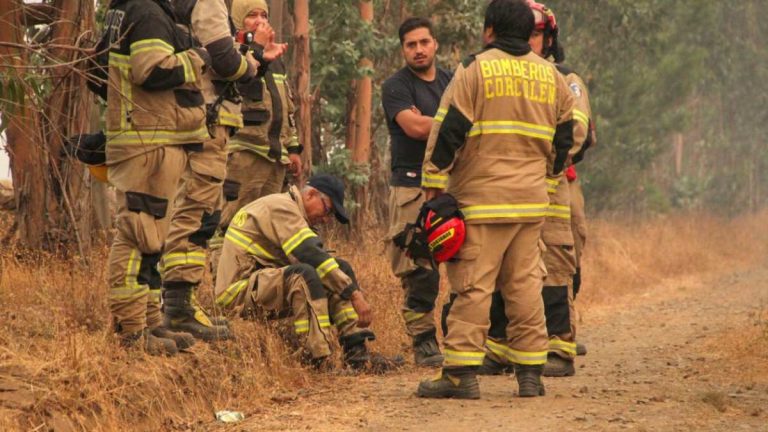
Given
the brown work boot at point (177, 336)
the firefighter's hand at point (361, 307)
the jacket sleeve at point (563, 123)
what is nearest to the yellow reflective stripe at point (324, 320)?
the firefighter's hand at point (361, 307)

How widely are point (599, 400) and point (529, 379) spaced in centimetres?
41

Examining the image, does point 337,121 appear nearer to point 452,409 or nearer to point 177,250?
point 177,250

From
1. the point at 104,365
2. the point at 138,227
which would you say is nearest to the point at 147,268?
the point at 138,227

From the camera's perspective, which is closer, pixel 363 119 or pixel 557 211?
pixel 557 211

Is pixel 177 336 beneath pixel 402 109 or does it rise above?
beneath

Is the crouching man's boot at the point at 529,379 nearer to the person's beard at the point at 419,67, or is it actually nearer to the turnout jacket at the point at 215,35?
the turnout jacket at the point at 215,35

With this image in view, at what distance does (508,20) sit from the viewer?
23.0ft

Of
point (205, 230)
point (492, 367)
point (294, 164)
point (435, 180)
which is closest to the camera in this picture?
point (435, 180)

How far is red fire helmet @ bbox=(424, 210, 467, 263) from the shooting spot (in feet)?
22.4

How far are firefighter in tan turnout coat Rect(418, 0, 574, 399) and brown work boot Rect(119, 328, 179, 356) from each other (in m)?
1.47

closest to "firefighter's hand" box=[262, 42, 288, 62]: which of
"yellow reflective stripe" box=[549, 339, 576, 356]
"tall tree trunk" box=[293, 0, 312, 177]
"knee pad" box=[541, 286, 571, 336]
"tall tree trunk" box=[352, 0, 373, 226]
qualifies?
"knee pad" box=[541, 286, 571, 336]

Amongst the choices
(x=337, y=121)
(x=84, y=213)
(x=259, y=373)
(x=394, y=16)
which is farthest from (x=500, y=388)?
(x=394, y=16)

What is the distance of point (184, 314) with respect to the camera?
7.77 metres

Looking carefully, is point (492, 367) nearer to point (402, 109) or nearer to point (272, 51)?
point (402, 109)
